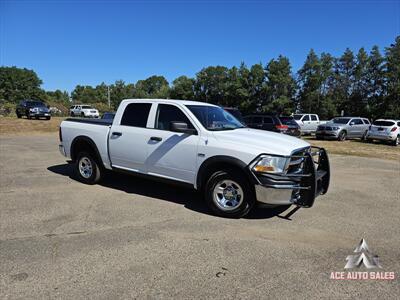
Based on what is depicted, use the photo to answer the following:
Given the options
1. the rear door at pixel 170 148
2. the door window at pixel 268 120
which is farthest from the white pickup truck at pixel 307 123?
the rear door at pixel 170 148

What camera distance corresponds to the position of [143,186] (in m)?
6.93

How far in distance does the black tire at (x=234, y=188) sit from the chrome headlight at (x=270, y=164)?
A: 31 centimetres

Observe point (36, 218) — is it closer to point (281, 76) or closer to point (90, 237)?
point (90, 237)

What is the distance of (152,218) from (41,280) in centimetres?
201

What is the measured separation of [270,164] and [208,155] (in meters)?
1.00

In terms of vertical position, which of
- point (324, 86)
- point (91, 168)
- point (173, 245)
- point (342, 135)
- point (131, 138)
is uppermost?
point (324, 86)

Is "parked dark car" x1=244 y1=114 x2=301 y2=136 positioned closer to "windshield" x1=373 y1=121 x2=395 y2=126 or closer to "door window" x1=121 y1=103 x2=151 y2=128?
"windshield" x1=373 y1=121 x2=395 y2=126

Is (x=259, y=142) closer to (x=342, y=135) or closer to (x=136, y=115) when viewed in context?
(x=136, y=115)

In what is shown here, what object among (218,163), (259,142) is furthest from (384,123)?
(218,163)

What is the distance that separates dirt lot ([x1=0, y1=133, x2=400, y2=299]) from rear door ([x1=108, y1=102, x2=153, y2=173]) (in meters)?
0.65

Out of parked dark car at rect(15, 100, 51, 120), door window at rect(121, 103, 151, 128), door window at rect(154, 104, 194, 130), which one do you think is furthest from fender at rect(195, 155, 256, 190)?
parked dark car at rect(15, 100, 51, 120)

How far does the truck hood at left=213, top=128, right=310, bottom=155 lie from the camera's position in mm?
4738

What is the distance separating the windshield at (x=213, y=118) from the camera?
5557 mm

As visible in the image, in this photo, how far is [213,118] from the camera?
582cm
